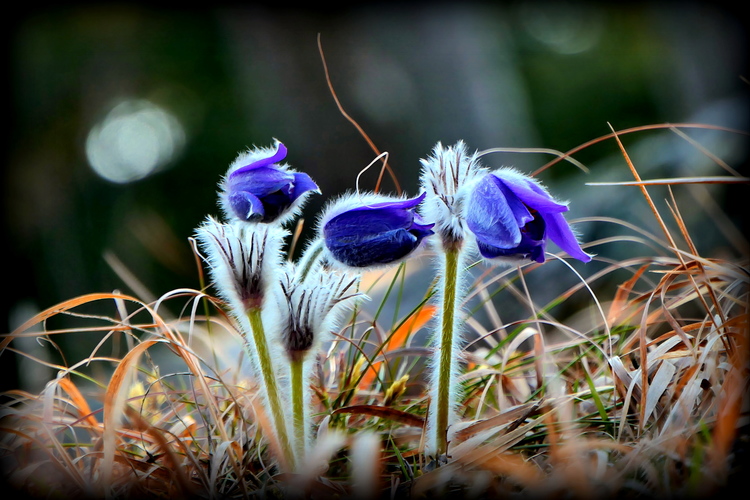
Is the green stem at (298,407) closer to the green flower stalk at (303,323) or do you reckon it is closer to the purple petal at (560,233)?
the green flower stalk at (303,323)

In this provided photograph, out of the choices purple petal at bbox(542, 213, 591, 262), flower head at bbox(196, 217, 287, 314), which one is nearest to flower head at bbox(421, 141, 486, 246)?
purple petal at bbox(542, 213, 591, 262)

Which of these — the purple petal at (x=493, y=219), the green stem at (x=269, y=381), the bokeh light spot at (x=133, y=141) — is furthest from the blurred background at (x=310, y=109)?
the purple petal at (x=493, y=219)

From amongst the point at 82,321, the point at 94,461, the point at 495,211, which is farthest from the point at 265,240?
the point at 82,321

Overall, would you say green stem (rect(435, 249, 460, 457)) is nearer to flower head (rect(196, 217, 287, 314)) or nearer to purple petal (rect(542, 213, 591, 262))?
purple petal (rect(542, 213, 591, 262))

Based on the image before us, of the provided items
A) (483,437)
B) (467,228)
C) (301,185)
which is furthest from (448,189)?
(483,437)

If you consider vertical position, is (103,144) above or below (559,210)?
above

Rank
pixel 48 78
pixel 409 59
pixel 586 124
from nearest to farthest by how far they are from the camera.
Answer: pixel 409 59 < pixel 48 78 < pixel 586 124

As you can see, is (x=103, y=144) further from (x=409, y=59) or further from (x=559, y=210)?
(x=559, y=210)

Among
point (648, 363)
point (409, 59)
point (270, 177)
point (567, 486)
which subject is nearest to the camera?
point (567, 486)
